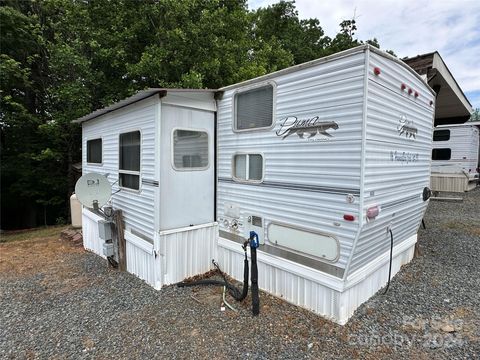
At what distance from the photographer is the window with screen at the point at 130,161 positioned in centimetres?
465

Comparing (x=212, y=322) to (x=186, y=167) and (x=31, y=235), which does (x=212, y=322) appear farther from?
(x=31, y=235)

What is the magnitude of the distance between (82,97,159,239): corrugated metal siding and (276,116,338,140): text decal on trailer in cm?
184

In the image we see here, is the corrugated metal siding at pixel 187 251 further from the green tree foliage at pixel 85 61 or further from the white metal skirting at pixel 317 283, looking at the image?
the green tree foliage at pixel 85 61

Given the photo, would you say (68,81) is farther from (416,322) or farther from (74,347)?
(416,322)

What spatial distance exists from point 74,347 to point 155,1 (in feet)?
32.9

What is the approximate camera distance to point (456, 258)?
5.36m

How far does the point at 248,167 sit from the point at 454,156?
12.5 m

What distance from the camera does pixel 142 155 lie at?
174 inches

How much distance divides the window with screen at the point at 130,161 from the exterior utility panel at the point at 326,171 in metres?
1.38

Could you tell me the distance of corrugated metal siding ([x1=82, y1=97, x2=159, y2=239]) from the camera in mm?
4195

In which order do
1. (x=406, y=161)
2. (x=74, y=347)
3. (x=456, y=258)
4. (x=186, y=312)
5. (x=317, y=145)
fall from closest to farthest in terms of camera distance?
(x=74, y=347)
(x=317, y=145)
(x=186, y=312)
(x=406, y=161)
(x=456, y=258)

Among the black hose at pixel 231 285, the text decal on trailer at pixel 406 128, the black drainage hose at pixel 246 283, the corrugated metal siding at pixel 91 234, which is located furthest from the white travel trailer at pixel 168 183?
the text decal on trailer at pixel 406 128

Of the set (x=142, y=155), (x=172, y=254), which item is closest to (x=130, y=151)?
(x=142, y=155)

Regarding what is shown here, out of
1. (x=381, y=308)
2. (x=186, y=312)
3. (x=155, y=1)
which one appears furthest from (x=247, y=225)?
(x=155, y=1)
